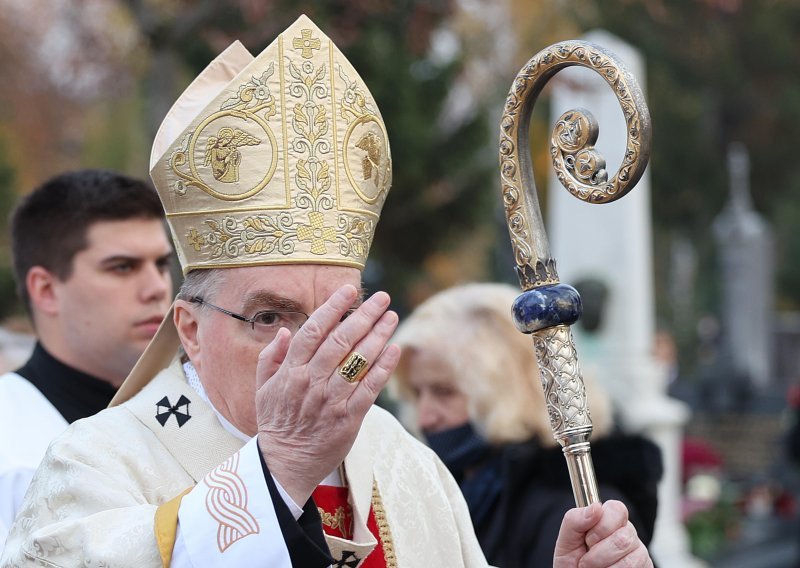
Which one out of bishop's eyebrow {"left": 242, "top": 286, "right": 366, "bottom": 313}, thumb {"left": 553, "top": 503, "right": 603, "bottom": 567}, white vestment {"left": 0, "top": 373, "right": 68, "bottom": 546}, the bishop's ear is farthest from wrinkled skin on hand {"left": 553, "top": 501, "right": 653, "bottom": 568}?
→ white vestment {"left": 0, "top": 373, "right": 68, "bottom": 546}

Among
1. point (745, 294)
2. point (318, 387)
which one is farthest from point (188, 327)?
point (745, 294)

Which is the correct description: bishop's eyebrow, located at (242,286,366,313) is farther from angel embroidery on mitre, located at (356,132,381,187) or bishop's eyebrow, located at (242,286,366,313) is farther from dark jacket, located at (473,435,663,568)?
dark jacket, located at (473,435,663,568)

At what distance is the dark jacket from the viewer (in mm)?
3555

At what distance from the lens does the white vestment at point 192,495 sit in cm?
216

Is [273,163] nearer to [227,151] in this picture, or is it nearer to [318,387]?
[227,151]

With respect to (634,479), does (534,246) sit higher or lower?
higher

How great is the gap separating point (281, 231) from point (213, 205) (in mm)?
170

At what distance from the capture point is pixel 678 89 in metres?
33.0

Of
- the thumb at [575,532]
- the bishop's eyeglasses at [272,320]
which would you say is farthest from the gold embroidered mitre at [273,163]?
the thumb at [575,532]

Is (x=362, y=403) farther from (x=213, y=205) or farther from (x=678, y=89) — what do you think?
(x=678, y=89)

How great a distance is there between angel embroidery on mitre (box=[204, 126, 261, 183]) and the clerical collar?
4.33 feet

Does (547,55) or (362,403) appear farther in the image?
(547,55)

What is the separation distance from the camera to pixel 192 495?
87.3 inches

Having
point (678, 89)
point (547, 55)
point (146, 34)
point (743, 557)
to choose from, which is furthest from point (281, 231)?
point (678, 89)
